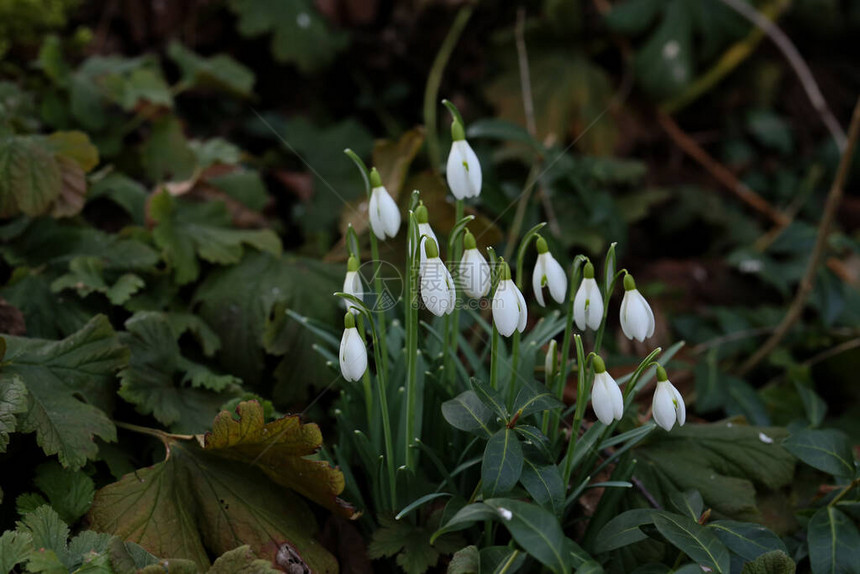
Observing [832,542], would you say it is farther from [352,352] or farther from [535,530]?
[352,352]

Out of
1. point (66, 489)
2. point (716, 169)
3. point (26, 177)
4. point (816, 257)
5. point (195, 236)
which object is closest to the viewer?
point (66, 489)

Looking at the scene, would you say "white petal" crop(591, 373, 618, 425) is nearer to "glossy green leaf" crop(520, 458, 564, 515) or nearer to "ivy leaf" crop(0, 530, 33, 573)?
"glossy green leaf" crop(520, 458, 564, 515)

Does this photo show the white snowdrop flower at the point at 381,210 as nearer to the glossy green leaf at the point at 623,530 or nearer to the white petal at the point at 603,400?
the white petal at the point at 603,400

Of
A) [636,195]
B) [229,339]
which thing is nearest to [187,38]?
[229,339]

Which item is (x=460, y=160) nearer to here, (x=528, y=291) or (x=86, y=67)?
(x=528, y=291)

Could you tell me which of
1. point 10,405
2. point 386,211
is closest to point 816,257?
point 386,211

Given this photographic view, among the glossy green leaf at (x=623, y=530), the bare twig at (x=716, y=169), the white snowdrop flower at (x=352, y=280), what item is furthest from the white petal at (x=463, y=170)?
the bare twig at (x=716, y=169)

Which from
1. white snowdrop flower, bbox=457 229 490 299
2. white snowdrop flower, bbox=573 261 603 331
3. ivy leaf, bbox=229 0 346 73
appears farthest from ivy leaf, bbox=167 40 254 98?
white snowdrop flower, bbox=573 261 603 331
